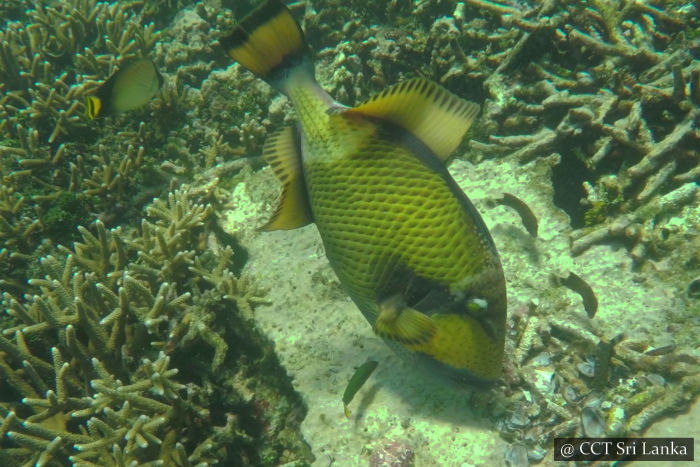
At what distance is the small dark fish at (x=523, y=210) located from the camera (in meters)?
2.93

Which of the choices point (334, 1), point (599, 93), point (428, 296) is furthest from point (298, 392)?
point (334, 1)

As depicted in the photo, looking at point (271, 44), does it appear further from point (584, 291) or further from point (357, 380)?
point (584, 291)

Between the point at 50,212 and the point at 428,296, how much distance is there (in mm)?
3860

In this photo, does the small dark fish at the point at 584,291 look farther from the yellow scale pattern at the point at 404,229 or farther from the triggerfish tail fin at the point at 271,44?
the triggerfish tail fin at the point at 271,44

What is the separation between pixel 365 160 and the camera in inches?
70.2

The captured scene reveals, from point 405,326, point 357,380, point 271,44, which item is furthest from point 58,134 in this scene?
point 405,326

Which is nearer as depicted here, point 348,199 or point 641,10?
point 348,199

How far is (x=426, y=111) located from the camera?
1.79 meters

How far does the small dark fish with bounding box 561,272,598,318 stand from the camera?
8.38 ft

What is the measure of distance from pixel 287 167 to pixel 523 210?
73.4 inches

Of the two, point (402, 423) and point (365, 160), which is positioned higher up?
point (365, 160)

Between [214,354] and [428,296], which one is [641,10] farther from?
[214,354]

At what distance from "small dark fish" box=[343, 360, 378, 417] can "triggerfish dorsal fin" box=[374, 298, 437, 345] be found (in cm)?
80

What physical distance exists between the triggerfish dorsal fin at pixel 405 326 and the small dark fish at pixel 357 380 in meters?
0.80
